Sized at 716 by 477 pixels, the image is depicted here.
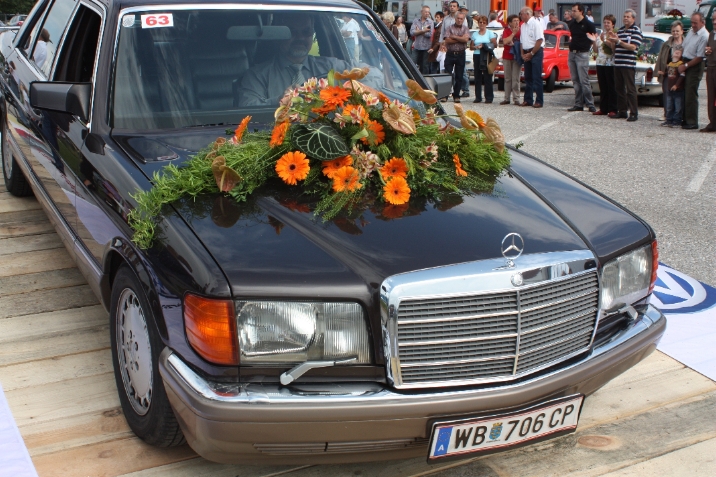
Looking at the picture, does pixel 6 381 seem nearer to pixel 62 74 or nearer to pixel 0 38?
pixel 62 74

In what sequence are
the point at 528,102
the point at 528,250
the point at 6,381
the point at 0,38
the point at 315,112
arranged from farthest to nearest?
the point at 528,102, the point at 0,38, the point at 6,381, the point at 315,112, the point at 528,250

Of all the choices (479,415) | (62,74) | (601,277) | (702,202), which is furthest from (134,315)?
(702,202)

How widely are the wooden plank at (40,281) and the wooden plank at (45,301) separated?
6cm

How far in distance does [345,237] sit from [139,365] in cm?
96

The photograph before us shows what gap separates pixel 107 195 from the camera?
3.24m

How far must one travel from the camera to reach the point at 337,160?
9.85 feet

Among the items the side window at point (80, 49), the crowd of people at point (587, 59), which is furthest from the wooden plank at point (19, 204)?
→ the crowd of people at point (587, 59)

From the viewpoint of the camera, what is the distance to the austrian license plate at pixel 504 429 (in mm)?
2465

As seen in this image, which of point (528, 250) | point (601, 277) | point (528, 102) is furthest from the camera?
point (528, 102)

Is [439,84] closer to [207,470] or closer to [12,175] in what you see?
[207,470]

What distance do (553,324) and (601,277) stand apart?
0.99 feet

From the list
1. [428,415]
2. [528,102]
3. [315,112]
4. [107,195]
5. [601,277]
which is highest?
[315,112]

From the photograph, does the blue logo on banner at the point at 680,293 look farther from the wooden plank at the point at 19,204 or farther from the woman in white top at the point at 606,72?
the woman in white top at the point at 606,72

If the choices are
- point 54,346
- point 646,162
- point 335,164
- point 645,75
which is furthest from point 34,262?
point 645,75
